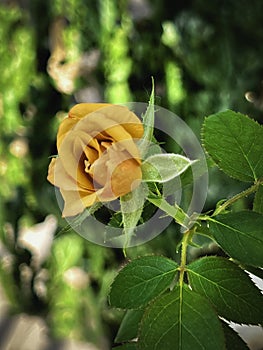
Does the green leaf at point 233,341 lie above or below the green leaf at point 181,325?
below

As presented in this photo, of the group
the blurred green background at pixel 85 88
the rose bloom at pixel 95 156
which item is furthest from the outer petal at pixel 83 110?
the blurred green background at pixel 85 88

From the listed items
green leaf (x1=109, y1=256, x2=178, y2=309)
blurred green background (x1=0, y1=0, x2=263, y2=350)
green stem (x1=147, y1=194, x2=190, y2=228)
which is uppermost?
green stem (x1=147, y1=194, x2=190, y2=228)

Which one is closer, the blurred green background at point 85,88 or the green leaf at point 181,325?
the green leaf at point 181,325

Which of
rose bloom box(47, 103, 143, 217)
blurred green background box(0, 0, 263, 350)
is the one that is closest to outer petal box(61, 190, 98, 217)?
rose bloom box(47, 103, 143, 217)

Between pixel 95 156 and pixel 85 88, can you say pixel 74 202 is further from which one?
pixel 85 88

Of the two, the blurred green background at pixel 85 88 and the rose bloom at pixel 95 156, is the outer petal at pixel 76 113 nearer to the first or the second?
the rose bloom at pixel 95 156

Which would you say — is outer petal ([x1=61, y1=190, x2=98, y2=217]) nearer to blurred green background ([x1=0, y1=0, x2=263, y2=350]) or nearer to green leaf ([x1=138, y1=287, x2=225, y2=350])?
green leaf ([x1=138, y1=287, x2=225, y2=350])

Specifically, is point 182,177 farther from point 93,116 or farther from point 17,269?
point 17,269
